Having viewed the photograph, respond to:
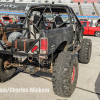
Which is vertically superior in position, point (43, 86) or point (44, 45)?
point (44, 45)

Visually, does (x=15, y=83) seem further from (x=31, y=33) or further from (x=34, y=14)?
(x=34, y=14)

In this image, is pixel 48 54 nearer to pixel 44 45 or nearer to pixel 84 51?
pixel 44 45

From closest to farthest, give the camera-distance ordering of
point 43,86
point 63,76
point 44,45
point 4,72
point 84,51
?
point 44,45
point 63,76
point 43,86
point 4,72
point 84,51

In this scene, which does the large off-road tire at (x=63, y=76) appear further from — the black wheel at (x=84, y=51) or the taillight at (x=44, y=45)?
the black wheel at (x=84, y=51)

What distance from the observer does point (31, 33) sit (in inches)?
188

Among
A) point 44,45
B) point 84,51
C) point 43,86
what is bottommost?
point 43,86

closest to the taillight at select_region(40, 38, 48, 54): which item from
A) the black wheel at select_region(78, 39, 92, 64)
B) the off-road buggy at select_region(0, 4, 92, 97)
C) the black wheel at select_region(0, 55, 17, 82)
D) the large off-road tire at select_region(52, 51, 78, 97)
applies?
the off-road buggy at select_region(0, 4, 92, 97)

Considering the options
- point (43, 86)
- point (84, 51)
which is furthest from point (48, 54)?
point (84, 51)

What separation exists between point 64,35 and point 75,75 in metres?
1.09

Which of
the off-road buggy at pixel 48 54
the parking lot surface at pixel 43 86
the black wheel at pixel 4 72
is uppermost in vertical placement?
the off-road buggy at pixel 48 54

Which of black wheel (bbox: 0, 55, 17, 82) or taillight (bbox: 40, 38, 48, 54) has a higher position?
taillight (bbox: 40, 38, 48, 54)

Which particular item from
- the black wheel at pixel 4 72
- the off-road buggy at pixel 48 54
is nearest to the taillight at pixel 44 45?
the off-road buggy at pixel 48 54

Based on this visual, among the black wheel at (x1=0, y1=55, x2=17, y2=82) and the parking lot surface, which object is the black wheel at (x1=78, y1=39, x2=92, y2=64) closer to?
the parking lot surface

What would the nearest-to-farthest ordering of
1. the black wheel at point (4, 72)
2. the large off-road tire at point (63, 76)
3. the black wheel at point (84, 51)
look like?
the large off-road tire at point (63, 76)
the black wheel at point (4, 72)
the black wheel at point (84, 51)
